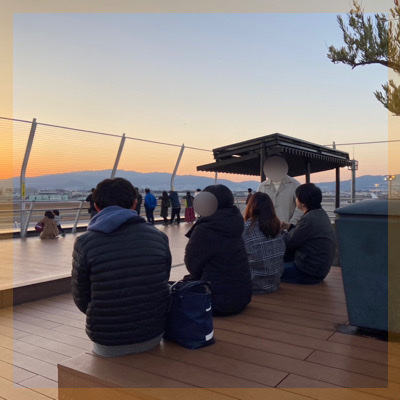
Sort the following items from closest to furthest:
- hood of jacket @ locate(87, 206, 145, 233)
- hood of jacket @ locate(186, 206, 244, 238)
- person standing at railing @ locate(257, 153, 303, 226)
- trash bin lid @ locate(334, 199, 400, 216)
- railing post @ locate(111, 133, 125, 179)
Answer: hood of jacket @ locate(87, 206, 145, 233)
trash bin lid @ locate(334, 199, 400, 216)
hood of jacket @ locate(186, 206, 244, 238)
person standing at railing @ locate(257, 153, 303, 226)
railing post @ locate(111, 133, 125, 179)

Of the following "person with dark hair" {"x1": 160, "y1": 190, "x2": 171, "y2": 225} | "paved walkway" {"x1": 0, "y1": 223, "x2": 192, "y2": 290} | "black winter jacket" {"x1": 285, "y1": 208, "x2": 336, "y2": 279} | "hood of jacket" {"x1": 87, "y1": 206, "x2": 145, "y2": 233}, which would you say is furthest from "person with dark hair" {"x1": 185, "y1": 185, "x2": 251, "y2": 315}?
"person with dark hair" {"x1": 160, "y1": 190, "x2": 171, "y2": 225}

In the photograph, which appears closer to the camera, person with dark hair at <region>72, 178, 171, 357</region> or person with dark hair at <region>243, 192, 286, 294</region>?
person with dark hair at <region>72, 178, 171, 357</region>

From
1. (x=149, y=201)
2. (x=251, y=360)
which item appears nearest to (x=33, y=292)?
(x=251, y=360)

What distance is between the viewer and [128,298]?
69.4 inches

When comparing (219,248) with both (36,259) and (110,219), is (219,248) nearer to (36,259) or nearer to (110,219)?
(110,219)

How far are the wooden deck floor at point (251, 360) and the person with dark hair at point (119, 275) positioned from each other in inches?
5.1

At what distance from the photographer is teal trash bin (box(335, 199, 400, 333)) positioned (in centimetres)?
205

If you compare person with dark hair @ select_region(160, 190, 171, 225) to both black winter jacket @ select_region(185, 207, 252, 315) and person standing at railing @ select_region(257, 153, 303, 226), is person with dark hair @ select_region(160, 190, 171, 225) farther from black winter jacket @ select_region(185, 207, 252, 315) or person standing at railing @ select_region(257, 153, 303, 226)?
black winter jacket @ select_region(185, 207, 252, 315)

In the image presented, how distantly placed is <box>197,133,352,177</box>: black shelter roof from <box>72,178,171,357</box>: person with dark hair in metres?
2.52

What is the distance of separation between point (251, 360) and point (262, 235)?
1213mm

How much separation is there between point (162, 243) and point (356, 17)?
156 inches

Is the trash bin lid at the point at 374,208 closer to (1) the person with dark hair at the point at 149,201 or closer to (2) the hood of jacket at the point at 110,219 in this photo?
(2) the hood of jacket at the point at 110,219

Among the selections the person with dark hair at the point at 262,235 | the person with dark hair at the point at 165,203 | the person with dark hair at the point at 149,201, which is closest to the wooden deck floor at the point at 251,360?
the person with dark hair at the point at 262,235

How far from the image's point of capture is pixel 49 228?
832cm
